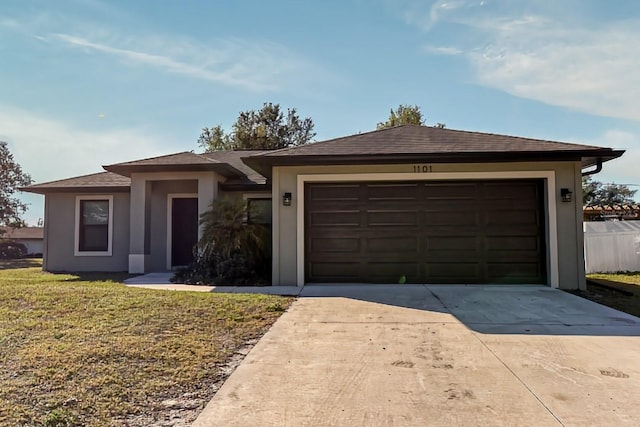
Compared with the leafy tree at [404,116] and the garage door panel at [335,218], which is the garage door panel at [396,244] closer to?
the garage door panel at [335,218]

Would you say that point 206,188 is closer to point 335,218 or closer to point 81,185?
point 335,218

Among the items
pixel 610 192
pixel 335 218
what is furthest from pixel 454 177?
pixel 610 192

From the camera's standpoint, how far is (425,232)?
9.12m

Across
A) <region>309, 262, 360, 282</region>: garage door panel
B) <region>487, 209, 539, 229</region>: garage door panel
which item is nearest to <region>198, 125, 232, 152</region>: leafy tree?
<region>309, 262, 360, 282</region>: garage door panel

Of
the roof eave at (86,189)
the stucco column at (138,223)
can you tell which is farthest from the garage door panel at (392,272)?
the roof eave at (86,189)

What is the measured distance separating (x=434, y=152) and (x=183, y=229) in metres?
7.90

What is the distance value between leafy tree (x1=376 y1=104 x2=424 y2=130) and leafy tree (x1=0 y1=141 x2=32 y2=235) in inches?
978

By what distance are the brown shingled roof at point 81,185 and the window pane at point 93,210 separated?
0.50 metres

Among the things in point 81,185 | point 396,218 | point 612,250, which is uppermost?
point 81,185

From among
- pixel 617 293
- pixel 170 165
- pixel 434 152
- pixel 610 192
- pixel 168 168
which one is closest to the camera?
pixel 617 293

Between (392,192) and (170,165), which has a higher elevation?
(170,165)

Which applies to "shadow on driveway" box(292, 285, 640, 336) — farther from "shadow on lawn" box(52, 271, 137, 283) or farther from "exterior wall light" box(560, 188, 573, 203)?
"shadow on lawn" box(52, 271, 137, 283)

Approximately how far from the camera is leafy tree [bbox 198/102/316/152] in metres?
32.0

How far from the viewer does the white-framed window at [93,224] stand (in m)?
12.6
